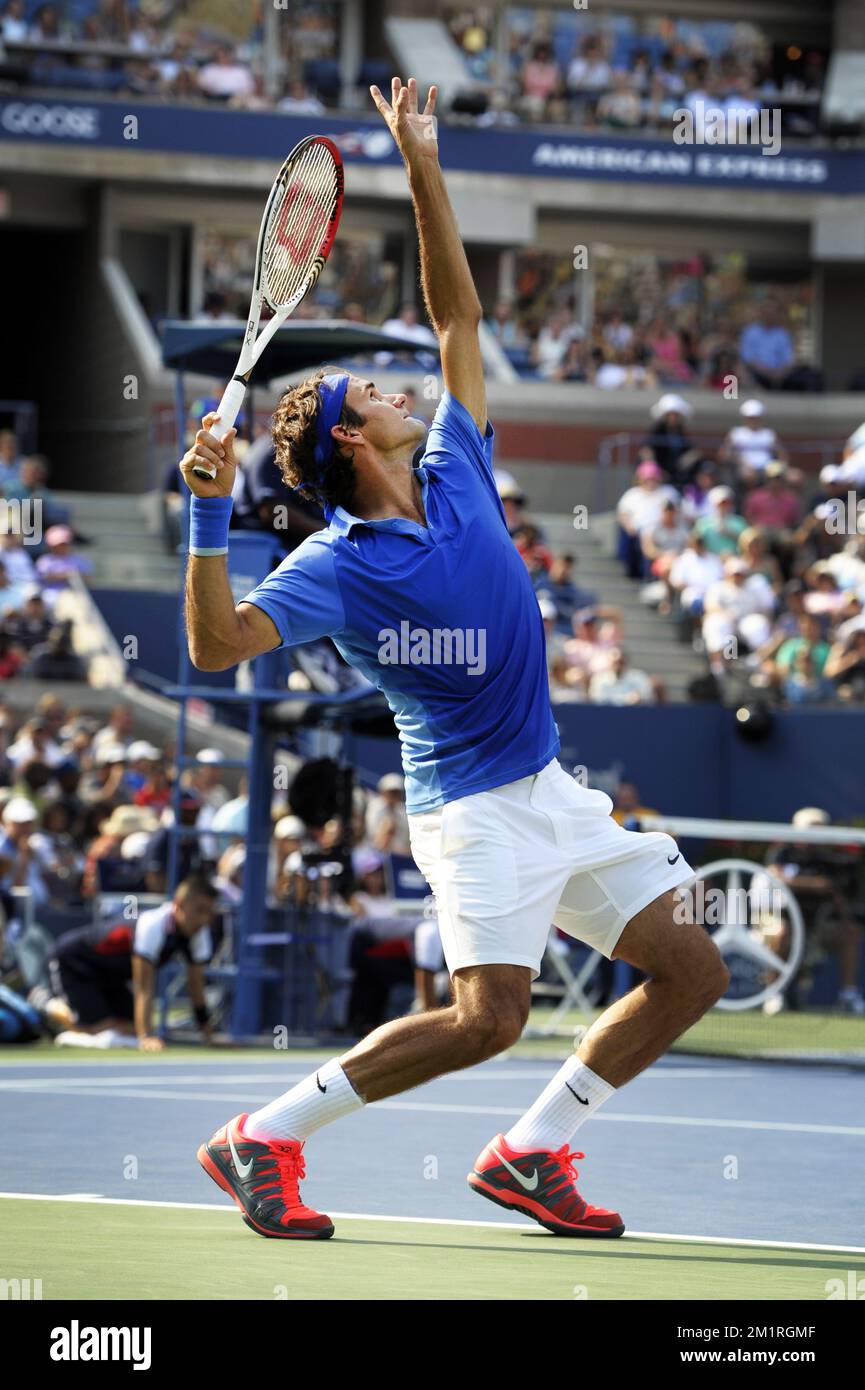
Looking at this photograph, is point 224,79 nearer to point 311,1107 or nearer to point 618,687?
point 618,687

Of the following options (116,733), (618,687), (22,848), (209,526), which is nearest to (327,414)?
(209,526)

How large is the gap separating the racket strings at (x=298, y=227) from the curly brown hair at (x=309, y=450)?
0.60 metres

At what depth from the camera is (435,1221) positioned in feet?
19.4

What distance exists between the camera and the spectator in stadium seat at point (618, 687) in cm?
2033

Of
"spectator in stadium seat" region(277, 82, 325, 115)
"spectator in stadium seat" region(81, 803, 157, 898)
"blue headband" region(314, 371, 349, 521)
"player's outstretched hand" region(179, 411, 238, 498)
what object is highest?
"spectator in stadium seat" region(277, 82, 325, 115)

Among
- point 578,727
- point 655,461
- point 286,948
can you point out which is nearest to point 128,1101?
point 286,948

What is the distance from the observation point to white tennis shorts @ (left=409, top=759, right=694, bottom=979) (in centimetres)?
545

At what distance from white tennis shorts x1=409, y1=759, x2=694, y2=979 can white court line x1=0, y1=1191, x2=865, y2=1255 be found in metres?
0.72

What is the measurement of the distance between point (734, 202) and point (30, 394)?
9757mm

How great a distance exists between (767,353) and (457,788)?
84.8 ft

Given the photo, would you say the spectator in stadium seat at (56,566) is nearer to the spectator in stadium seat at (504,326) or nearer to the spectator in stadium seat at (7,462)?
the spectator in stadium seat at (7,462)

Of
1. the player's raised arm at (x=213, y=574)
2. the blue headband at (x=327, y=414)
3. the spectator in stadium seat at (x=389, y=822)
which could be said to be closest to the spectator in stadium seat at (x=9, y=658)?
the spectator in stadium seat at (x=389, y=822)

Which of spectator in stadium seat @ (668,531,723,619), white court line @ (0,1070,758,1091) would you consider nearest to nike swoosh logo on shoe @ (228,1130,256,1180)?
white court line @ (0,1070,758,1091)

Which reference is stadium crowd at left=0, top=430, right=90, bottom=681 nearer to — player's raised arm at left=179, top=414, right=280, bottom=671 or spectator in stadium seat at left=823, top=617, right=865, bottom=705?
spectator in stadium seat at left=823, top=617, right=865, bottom=705
